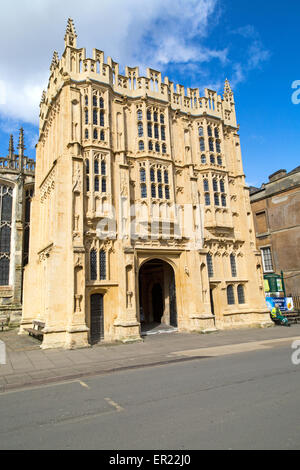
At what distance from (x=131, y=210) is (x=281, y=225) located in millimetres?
18532

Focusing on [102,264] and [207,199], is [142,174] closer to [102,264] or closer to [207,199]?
[207,199]

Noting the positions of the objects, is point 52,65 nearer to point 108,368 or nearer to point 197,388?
point 108,368

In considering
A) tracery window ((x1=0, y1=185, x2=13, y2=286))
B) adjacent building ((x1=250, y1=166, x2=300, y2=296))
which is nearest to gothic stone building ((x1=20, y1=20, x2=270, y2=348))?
tracery window ((x1=0, y1=185, x2=13, y2=286))

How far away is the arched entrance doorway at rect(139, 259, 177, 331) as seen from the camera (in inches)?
886

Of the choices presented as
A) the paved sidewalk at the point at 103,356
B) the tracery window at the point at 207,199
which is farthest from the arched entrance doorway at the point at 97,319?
the tracery window at the point at 207,199

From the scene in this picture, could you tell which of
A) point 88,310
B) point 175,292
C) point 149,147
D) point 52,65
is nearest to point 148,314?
point 175,292

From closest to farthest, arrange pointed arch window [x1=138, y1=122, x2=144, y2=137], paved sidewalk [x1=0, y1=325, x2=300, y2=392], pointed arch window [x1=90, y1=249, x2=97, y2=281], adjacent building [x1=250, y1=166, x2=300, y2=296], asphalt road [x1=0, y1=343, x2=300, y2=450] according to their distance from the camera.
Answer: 1. asphalt road [x1=0, y1=343, x2=300, y2=450]
2. paved sidewalk [x1=0, y1=325, x2=300, y2=392]
3. pointed arch window [x1=90, y1=249, x2=97, y2=281]
4. pointed arch window [x1=138, y1=122, x2=144, y2=137]
5. adjacent building [x1=250, y1=166, x2=300, y2=296]

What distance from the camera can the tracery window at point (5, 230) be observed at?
2842 centimetres

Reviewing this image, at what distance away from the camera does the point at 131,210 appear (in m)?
19.8

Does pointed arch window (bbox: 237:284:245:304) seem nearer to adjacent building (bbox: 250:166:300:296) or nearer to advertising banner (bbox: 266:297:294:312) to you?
advertising banner (bbox: 266:297:294:312)

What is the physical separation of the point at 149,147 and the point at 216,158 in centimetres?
606

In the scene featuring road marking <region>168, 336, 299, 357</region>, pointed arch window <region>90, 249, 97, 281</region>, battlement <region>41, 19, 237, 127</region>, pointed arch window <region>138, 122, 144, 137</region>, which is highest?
battlement <region>41, 19, 237, 127</region>

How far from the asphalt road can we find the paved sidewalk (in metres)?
1.06

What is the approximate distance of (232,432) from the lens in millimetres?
4938
